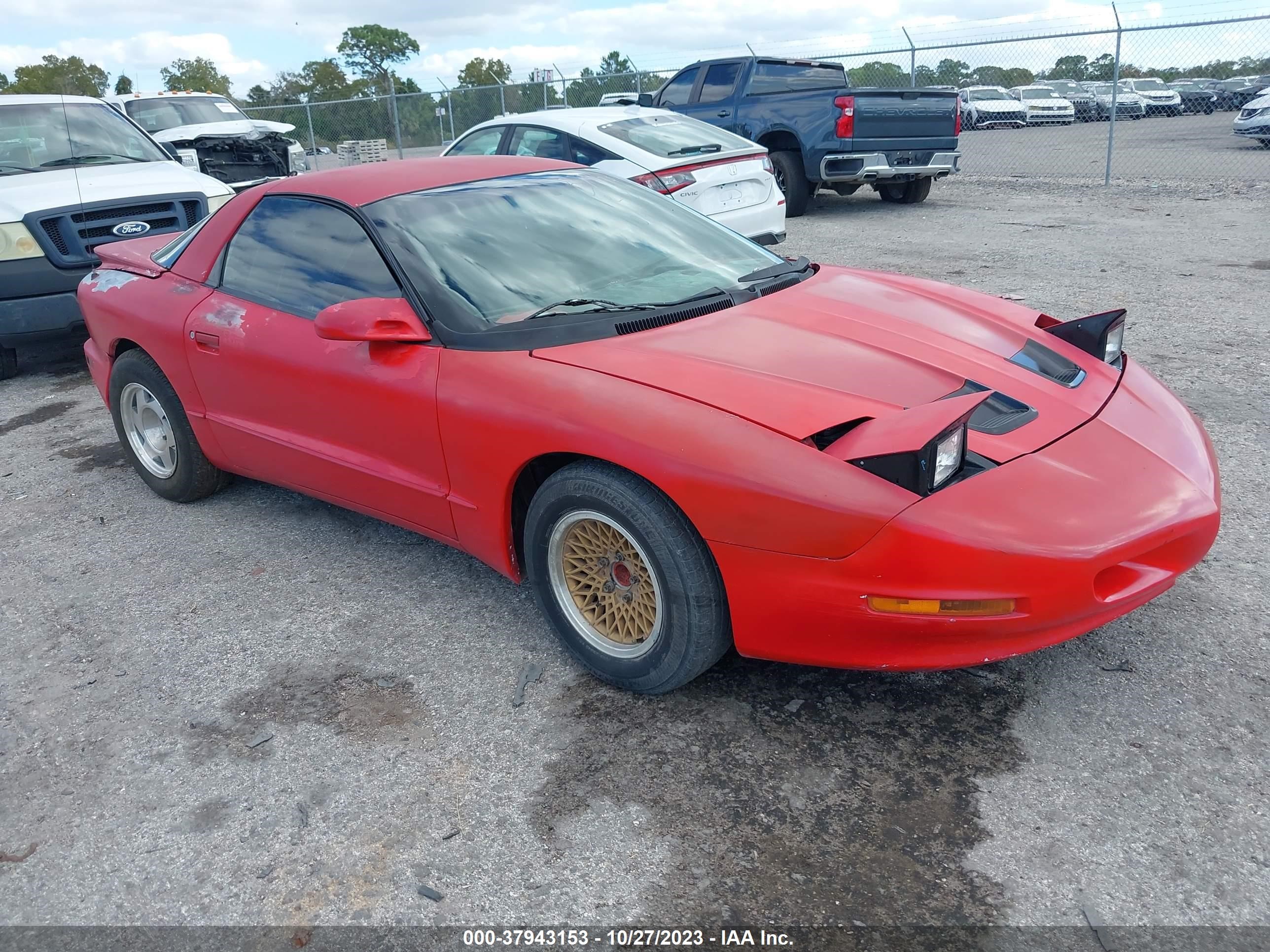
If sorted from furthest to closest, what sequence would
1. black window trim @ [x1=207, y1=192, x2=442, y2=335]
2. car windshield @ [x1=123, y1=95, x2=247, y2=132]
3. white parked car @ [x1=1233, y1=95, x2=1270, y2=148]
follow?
white parked car @ [x1=1233, y1=95, x2=1270, y2=148] → car windshield @ [x1=123, y1=95, x2=247, y2=132] → black window trim @ [x1=207, y1=192, x2=442, y2=335]

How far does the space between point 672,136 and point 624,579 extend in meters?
6.84

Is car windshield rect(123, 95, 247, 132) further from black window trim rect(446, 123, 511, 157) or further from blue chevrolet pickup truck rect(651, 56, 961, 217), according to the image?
blue chevrolet pickup truck rect(651, 56, 961, 217)

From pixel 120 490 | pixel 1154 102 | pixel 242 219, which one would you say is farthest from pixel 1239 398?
pixel 1154 102

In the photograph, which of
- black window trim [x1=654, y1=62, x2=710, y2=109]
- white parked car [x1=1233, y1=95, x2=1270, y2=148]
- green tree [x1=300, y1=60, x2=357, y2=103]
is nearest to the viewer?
black window trim [x1=654, y1=62, x2=710, y2=109]

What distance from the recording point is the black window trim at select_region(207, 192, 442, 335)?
3133 millimetres

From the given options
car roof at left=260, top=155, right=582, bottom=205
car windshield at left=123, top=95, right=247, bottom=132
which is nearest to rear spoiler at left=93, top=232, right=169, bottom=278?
car roof at left=260, top=155, right=582, bottom=205

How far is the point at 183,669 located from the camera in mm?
3186

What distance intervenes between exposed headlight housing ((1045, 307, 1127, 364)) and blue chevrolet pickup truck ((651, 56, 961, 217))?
8492mm

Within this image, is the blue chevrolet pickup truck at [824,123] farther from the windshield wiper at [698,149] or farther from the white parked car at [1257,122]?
the white parked car at [1257,122]

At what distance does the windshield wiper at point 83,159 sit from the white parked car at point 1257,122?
18190 mm

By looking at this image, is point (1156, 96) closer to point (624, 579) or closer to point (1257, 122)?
point (1257, 122)

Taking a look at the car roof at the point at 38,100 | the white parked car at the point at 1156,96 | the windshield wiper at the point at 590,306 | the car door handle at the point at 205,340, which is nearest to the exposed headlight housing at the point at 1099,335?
the windshield wiper at the point at 590,306

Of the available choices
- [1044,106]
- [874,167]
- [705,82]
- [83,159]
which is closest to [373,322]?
[83,159]

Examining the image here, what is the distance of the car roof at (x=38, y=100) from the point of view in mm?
7480
